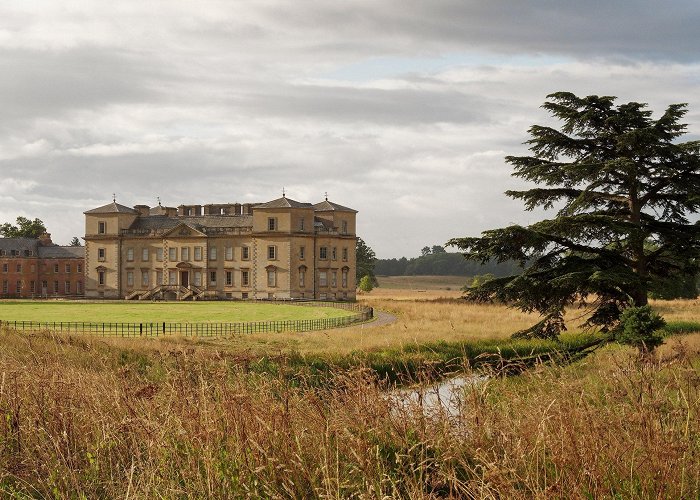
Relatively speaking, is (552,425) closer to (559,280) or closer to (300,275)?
(559,280)

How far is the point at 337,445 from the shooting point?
15.8 ft

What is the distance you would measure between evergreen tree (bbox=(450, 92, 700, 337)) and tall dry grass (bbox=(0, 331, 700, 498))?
13247 millimetres

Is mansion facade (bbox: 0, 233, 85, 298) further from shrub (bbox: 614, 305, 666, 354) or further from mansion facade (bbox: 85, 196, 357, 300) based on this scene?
shrub (bbox: 614, 305, 666, 354)

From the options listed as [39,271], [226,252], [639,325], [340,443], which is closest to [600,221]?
[639,325]

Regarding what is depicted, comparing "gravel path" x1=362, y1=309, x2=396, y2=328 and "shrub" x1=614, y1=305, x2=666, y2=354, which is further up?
"shrub" x1=614, y1=305, x2=666, y2=354

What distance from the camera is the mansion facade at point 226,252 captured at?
225 ft

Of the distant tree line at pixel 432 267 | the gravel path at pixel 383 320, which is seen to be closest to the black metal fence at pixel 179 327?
the gravel path at pixel 383 320

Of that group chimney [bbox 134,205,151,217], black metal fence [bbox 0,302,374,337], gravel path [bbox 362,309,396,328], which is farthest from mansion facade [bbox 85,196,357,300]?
black metal fence [bbox 0,302,374,337]

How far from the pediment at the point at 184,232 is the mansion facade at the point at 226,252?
69mm

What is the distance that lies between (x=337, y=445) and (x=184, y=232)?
68.8 m

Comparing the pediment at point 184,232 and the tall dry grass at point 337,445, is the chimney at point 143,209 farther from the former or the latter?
the tall dry grass at point 337,445

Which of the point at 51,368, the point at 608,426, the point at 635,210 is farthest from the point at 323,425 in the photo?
the point at 635,210

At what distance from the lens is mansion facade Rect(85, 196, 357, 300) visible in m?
68.6

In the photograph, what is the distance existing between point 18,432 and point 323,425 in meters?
2.58
